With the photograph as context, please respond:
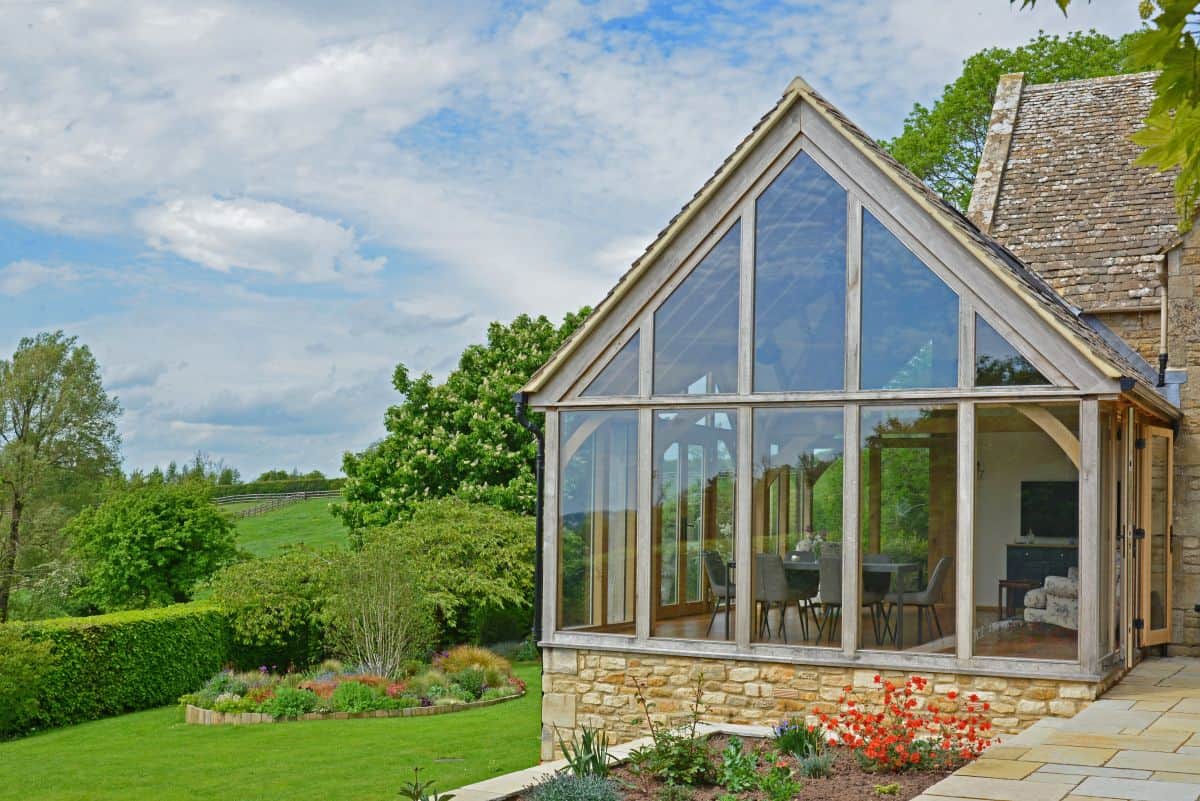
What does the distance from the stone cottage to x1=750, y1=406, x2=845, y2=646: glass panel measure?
2cm

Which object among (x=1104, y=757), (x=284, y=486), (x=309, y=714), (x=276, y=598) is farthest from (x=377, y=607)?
(x=284, y=486)

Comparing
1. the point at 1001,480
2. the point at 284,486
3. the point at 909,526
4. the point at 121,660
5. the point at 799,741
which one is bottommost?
the point at 121,660

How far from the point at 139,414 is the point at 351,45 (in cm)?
3213

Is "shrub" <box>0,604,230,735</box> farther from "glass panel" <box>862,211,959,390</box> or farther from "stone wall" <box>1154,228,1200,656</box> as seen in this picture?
"stone wall" <box>1154,228,1200,656</box>

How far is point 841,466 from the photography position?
10.4 meters

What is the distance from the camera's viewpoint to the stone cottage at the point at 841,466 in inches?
384

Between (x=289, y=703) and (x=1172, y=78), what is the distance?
1659 centimetres

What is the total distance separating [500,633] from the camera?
23875 millimetres

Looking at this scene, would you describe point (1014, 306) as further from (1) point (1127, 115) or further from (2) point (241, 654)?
(2) point (241, 654)

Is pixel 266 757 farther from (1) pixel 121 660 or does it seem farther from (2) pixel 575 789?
(2) pixel 575 789

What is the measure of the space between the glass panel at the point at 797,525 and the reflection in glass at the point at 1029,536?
1.22 meters

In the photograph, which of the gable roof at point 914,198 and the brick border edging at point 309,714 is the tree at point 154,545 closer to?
the brick border edging at point 309,714

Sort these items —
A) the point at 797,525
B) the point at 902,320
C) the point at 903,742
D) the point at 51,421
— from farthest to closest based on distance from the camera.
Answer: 1. the point at 51,421
2. the point at 797,525
3. the point at 902,320
4. the point at 903,742

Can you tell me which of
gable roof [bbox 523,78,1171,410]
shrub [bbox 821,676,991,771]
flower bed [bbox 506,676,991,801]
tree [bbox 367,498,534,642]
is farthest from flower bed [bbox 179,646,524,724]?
shrub [bbox 821,676,991,771]
